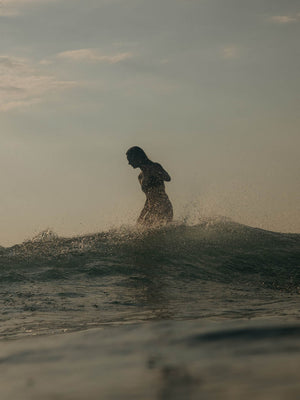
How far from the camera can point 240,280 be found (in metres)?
7.79

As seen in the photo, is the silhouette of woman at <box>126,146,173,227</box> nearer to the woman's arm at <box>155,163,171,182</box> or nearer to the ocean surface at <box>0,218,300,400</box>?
the woman's arm at <box>155,163,171,182</box>

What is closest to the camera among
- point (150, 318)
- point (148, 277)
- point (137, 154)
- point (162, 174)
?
point (150, 318)

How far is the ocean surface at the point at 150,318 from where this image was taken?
2.19m

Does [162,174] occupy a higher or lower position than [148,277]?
higher

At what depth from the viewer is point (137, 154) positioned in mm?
10938

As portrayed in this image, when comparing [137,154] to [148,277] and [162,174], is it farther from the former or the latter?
[148,277]

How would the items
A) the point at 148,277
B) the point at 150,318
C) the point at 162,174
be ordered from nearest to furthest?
the point at 150,318, the point at 148,277, the point at 162,174

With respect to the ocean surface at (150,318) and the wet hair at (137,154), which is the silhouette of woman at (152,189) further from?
the ocean surface at (150,318)

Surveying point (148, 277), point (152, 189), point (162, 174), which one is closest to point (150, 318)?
point (148, 277)

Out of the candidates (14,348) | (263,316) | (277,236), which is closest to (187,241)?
(277,236)

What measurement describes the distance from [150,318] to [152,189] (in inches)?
277

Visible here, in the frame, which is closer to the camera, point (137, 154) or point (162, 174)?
point (162, 174)

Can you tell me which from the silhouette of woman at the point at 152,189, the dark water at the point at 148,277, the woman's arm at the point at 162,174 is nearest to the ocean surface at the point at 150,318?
the dark water at the point at 148,277

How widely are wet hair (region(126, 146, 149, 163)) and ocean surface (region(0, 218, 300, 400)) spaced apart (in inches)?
65.4
